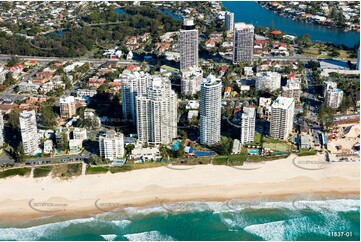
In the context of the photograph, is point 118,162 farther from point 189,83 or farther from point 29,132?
point 189,83

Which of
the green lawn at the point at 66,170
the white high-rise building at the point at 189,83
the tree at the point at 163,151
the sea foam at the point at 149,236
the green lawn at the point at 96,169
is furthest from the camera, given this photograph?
the white high-rise building at the point at 189,83

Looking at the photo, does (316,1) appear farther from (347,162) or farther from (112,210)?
(112,210)

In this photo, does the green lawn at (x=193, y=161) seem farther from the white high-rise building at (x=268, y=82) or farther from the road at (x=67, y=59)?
the road at (x=67, y=59)

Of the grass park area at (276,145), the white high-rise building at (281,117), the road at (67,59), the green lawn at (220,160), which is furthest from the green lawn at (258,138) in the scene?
the road at (67,59)

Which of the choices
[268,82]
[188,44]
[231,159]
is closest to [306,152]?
[231,159]

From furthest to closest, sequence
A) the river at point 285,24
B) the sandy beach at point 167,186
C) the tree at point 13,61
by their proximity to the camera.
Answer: the river at point 285,24
the tree at point 13,61
the sandy beach at point 167,186

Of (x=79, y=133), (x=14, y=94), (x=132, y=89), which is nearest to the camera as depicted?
(x=79, y=133)

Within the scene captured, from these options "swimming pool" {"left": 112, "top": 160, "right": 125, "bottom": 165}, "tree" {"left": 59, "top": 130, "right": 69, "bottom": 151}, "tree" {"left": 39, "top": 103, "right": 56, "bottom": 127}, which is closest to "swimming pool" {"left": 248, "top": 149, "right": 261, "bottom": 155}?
"swimming pool" {"left": 112, "top": 160, "right": 125, "bottom": 165}
